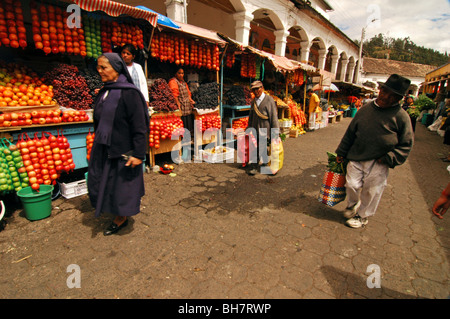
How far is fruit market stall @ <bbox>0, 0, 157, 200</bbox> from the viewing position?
352 centimetres

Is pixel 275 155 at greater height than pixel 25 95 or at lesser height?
lesser

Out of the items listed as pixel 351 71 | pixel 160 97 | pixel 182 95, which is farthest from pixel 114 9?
pixel 351 71

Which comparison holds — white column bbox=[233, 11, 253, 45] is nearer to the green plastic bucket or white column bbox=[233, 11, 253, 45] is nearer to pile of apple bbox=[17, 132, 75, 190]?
pile of apple bbox=[17, 132, 75, 190]

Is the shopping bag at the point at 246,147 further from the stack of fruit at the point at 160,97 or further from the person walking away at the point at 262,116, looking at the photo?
the stack of fruit at the point at 160,97

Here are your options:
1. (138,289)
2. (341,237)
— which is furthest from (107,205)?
(341,237)

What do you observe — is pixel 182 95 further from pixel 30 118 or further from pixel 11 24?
pixel 11 24

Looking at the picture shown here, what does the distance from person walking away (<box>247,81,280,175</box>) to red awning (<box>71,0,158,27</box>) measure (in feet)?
7.54

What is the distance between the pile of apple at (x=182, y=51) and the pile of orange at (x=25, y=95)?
2128 millimetres

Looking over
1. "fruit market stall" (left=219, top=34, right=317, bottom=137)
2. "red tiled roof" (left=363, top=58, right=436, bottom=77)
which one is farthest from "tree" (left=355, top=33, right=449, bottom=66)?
"fruit market stall" (left=219, top=34, right=317, bottom=137)

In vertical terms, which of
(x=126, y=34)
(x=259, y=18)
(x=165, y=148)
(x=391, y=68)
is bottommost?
(x=165, y=148)

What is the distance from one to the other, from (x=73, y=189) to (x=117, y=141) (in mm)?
2070

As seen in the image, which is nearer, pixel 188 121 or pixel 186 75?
pixel 188 121

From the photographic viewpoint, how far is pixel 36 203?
3.39 m

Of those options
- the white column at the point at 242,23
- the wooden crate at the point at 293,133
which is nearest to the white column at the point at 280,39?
the white column at the point at 242,23
